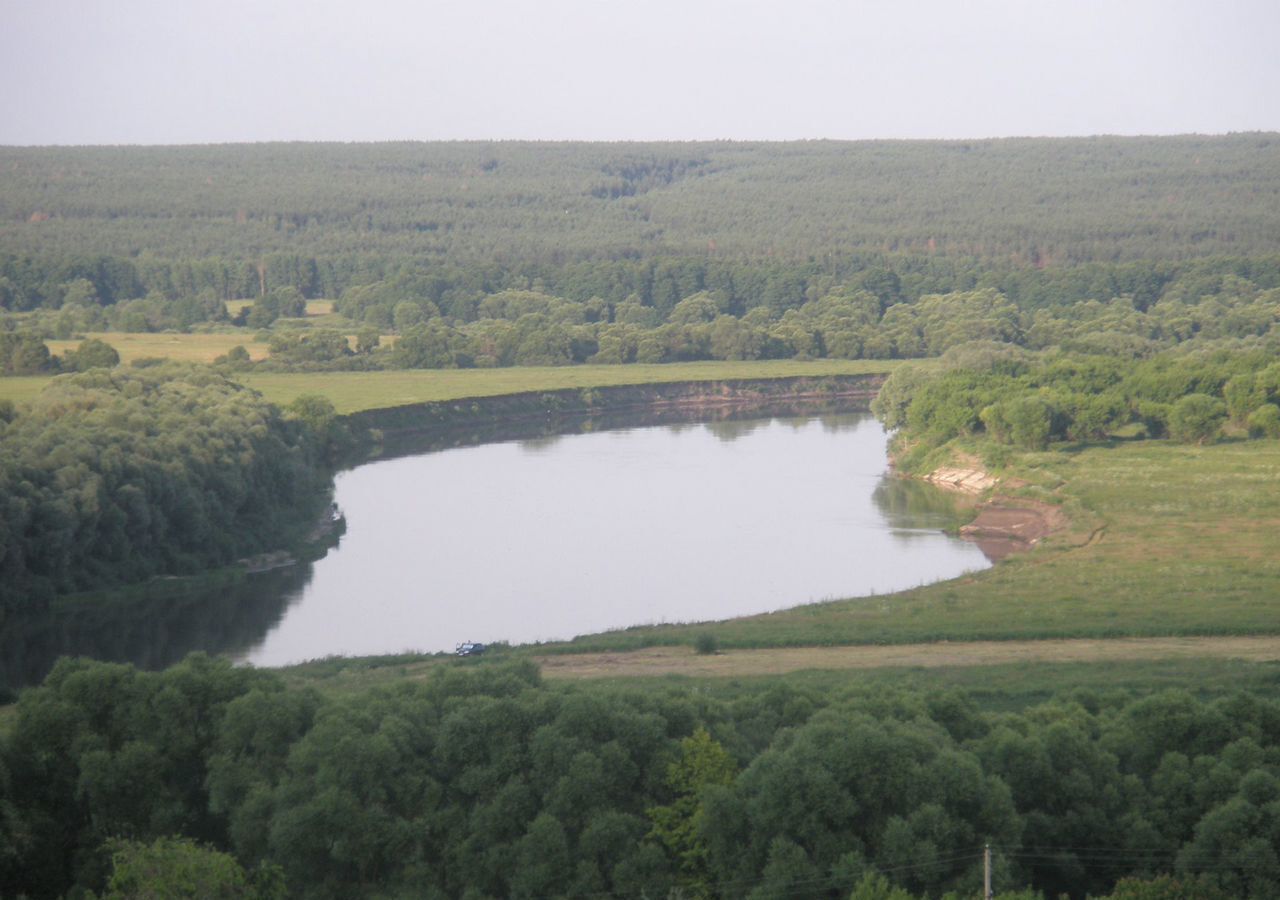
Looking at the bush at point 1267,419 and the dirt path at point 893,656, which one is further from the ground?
the dirt path at point 893,656

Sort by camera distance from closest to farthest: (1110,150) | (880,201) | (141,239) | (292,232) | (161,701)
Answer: (161,701)
(141,239)
(292,232)
(880,201)
(1110,150)

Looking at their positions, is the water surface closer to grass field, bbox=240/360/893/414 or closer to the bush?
grass field, bbox=240/360/893/414

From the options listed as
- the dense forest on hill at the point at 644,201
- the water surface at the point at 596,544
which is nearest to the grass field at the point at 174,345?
the water surface at the point at 596,544

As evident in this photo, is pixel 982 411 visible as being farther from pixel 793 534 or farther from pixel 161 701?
pixel 161 701

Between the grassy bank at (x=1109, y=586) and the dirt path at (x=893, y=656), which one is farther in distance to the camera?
the grassy bank at (x=1109, y=586)

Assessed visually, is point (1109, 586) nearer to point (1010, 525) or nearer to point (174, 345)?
point (1010, 525)

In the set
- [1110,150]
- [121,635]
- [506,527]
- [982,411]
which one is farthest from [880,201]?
[121,635]

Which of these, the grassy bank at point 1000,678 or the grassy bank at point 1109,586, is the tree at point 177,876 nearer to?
the grassy bank at point 1000,678
